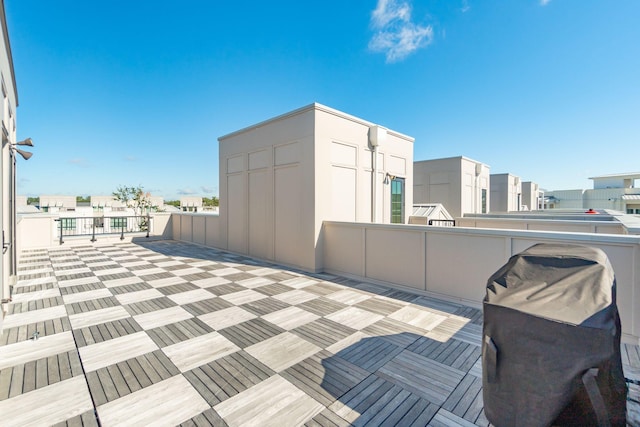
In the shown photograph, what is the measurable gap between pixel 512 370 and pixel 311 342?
6.42 ft

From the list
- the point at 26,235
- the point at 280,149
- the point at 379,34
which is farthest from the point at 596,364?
the point at 26,235

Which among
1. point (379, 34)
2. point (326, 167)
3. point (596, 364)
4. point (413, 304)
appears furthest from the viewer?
point (379, 34)

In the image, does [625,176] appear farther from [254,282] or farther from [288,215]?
[254,282]

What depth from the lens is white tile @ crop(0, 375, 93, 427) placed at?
1.80 metres

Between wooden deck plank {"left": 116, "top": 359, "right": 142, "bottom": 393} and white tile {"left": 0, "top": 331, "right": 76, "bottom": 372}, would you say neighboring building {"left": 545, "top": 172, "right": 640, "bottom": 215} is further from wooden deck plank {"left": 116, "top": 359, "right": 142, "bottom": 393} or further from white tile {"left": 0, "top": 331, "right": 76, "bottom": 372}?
white tile {"left": 0, "top": 331, "right": 76, "bottom": 372}

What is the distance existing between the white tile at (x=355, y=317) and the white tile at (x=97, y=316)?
2.92 m

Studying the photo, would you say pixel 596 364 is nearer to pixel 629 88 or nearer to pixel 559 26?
pixel 559 26

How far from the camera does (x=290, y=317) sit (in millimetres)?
3574

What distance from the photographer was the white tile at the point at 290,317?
3359mm

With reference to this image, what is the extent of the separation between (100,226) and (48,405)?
44.7 ft

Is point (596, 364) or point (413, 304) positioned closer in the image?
point (596, 364)

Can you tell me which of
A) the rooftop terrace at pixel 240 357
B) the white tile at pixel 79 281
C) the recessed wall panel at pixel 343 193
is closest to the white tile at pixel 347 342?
the rooftop terrace at pixel 240 357

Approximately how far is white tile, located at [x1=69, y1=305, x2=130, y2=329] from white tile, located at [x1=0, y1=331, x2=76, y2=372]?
33 centimetres

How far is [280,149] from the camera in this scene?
6668 mm
